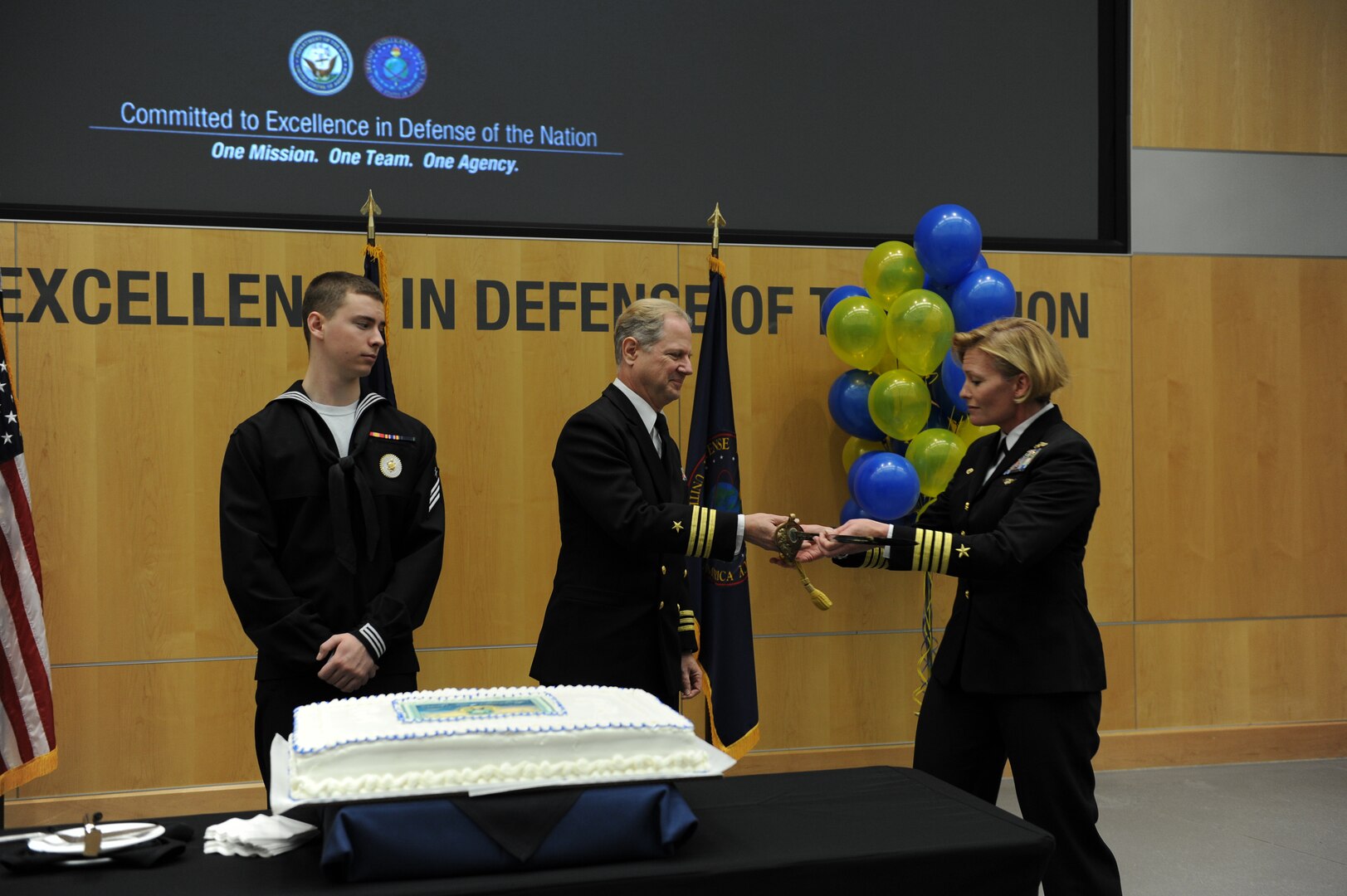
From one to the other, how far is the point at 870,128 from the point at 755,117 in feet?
1.64

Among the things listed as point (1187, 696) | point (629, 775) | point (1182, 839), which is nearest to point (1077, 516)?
point (629, 775)

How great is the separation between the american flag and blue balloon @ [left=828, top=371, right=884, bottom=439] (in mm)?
2633

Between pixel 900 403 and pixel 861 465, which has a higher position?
pixel 900 403

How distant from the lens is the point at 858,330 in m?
4.03

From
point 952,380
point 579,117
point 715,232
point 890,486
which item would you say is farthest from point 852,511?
point 579,117

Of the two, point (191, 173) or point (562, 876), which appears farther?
point (191, 173)

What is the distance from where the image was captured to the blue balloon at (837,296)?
4289mm

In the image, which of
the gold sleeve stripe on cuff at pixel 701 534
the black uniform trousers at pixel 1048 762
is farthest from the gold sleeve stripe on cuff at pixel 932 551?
the gold sleeve stripe on cuff at pixel 701 534

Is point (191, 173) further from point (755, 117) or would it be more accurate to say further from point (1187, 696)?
point (1187, 696)

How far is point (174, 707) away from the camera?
13.4 feet

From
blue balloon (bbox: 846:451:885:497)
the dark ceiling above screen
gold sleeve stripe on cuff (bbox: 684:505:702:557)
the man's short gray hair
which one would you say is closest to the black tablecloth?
gold sleeve stripe on cuff (bbox: 684:505:702:557)

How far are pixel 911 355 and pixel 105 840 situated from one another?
10.0 feet

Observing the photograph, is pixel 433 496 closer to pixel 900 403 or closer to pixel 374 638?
pixel 374 638

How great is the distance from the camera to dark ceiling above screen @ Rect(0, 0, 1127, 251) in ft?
13.6
